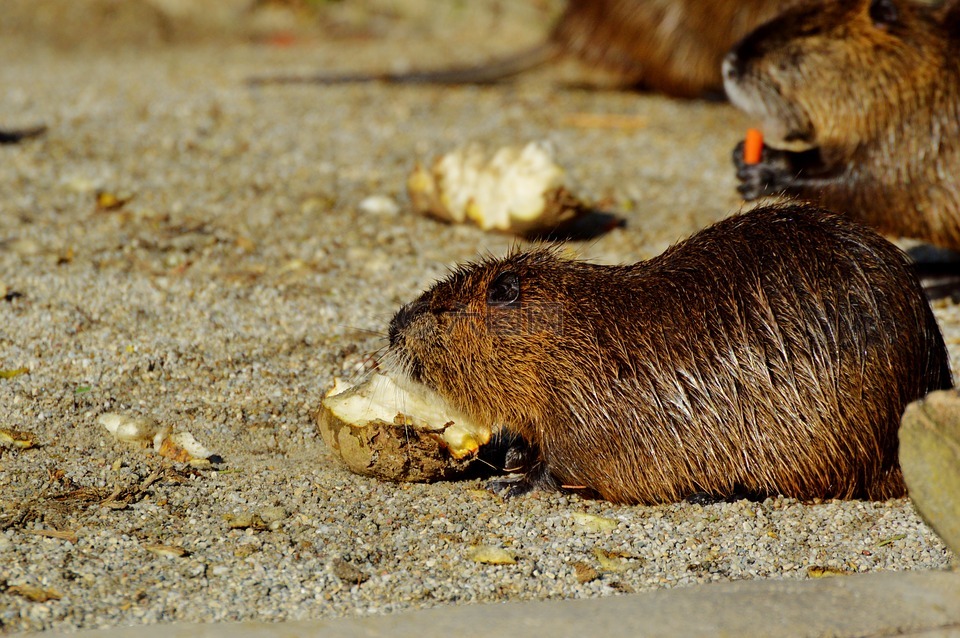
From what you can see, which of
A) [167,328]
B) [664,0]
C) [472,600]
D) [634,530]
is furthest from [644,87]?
[472,600]

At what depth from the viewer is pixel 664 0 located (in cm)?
659

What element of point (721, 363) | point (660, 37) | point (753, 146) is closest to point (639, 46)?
point (660, 37)

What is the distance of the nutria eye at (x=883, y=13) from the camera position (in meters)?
4.32

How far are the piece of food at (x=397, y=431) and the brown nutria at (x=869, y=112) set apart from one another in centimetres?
182

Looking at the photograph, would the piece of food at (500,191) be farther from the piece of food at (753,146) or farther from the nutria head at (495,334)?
the nutria head at (495,334)

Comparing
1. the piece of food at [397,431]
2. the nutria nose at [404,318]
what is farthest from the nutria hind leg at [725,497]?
the nutria nose at [404,318]

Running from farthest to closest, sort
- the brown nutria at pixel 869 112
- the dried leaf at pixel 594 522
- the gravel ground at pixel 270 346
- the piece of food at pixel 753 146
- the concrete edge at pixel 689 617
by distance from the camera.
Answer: the piece of food at pixel 753 146
the brown nutria at pixel 869 112
the dried leaf at pixel 594 522
the gravel ground at pixel 270 346
the concrete edge at pixel 689 617

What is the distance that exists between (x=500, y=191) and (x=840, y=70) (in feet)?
4.48

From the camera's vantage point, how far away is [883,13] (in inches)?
171

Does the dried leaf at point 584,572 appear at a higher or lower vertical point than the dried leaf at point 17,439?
higher

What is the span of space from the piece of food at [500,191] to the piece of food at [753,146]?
0.67m

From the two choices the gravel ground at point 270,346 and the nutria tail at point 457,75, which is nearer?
the gravel ground at point 270,346

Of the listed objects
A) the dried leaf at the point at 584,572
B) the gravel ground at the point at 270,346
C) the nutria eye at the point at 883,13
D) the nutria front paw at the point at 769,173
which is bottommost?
the gravel ground at the point at 270,346

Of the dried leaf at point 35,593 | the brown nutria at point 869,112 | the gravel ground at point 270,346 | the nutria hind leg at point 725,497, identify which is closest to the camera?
the dried leaf at point 35,593
